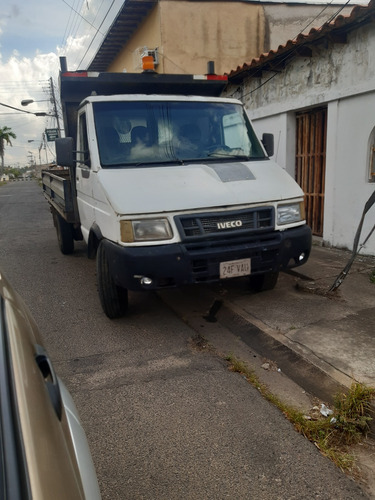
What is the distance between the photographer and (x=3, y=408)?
1068 mm

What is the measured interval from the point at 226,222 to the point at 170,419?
1806 mm

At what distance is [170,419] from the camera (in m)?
2.80

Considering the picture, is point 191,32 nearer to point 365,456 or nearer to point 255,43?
point 255,43

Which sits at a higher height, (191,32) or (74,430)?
(191,32)

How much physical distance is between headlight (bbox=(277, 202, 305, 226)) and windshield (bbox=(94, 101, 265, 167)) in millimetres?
881

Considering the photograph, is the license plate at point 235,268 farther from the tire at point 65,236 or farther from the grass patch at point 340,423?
the tire at point 65,236

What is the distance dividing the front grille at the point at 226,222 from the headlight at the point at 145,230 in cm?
12

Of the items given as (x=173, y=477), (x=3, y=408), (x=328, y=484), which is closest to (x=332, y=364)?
(x=328, y=484)

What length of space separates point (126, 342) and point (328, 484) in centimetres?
224

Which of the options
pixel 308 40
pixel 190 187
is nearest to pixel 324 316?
pixel 190 187

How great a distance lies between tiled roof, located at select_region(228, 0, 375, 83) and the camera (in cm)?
558

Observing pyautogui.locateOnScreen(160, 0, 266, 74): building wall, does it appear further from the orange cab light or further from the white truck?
the white truck

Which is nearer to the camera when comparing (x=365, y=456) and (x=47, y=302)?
(x=365, y=456)

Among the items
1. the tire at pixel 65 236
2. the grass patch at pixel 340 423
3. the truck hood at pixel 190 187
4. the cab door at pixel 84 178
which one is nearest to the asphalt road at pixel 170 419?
the grass patch at pixel 340 423
